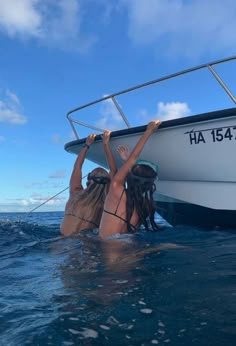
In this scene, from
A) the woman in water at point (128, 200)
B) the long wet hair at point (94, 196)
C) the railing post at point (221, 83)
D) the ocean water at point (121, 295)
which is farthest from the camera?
the long wet hair at point (94, 196)

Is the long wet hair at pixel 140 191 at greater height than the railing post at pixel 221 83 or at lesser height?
lesser

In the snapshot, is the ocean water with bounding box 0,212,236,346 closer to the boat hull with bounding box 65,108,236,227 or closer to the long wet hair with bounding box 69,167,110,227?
the boat hull with bounding box 65,108,236,227

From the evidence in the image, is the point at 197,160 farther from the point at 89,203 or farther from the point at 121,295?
the point at 121,295

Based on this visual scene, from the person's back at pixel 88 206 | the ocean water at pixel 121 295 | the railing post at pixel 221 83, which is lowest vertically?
the ocean water at pixel 121 295

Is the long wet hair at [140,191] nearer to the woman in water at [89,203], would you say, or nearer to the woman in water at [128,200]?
the woman in water at [128,200]

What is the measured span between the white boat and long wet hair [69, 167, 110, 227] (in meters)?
0.64

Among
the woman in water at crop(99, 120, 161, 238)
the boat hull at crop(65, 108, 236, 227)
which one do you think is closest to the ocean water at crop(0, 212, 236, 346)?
the woman in water at crop(99, 120, 161, 238)

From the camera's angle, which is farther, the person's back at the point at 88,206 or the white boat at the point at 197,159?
the person's back at the point at 88,206

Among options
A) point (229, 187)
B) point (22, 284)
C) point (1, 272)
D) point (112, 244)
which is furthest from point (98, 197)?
point (22, 284)

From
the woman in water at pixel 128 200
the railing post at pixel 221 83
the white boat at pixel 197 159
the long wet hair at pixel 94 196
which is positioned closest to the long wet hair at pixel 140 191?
the woman in water at pixel 128 200

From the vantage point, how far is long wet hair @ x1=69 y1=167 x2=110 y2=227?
5184mm

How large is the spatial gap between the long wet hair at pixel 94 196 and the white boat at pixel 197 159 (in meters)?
0.64

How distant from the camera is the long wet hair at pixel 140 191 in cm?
429

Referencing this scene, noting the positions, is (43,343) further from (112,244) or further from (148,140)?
(148,140)
